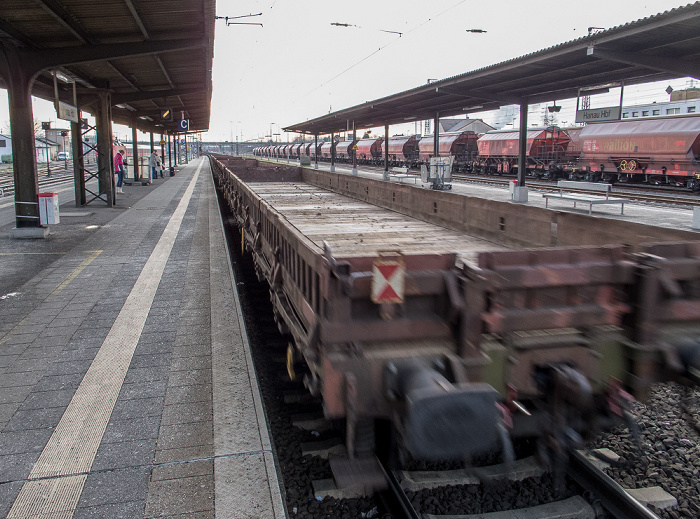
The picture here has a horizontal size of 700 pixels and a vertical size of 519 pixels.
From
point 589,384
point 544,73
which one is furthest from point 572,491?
point 544,73

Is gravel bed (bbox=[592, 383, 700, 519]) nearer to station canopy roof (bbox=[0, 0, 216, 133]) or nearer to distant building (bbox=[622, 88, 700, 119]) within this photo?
station canopy roof (bbox=[0, 0, 216, 133])

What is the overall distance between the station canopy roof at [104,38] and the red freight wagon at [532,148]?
821 inches

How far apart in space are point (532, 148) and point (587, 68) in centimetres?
1756

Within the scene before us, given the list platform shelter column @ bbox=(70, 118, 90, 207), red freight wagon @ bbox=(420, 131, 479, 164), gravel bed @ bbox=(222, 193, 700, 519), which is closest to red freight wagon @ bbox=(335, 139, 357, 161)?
red freight wagon @ bbox=(420, 131, 479, 164)

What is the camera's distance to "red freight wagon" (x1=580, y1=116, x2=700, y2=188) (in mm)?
22891

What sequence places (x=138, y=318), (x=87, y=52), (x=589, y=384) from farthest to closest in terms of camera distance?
(x=87, y=52)
(x=138, y=318)
(x=589, y=384)

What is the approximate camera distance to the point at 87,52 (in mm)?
12539

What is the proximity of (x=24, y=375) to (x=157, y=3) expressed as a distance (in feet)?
27.5

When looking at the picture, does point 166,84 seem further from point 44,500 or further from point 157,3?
point 44,500

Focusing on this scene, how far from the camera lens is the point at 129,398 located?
4492 mm

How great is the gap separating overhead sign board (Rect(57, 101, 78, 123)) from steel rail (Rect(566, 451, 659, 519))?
14.1 m

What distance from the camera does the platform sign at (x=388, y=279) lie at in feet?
8.92

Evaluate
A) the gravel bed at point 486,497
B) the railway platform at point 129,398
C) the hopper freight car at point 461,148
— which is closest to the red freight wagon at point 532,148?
the hopper freight car at point 461,148

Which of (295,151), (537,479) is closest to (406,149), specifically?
(295,151)
